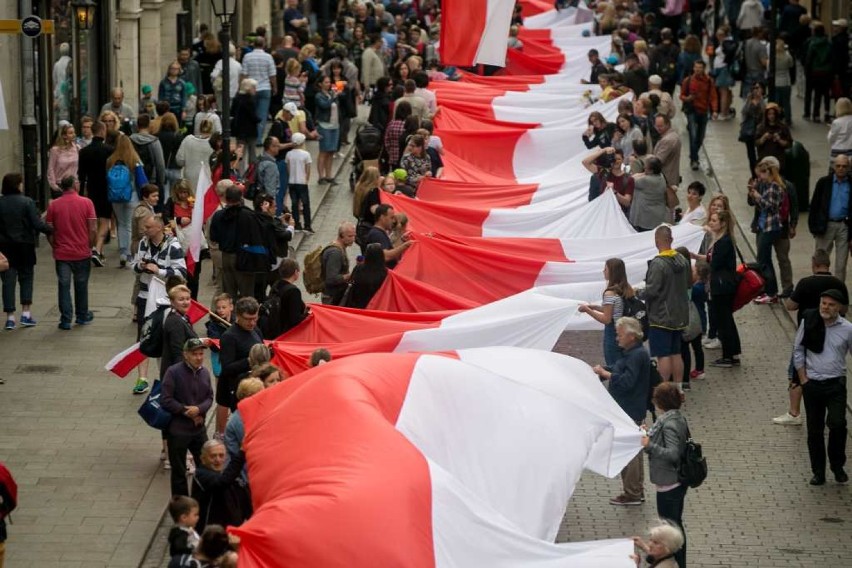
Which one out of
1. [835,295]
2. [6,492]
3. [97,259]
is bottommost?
[97,259]

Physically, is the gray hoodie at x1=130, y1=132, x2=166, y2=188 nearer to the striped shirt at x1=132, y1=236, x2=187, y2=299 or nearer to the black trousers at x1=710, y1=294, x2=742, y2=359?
the striped shirt at x1=132, y1=236, x2=187, y2=299

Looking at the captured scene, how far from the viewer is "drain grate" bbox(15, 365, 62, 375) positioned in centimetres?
1795

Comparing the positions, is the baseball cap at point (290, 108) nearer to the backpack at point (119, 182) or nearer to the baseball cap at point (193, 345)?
the backpack at point (119, 182)

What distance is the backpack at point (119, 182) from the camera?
71.4ft

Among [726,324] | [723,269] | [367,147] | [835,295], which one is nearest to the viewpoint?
[835,295]

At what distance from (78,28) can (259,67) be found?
388 cm

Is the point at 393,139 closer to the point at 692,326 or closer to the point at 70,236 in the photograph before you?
the point at 70,236

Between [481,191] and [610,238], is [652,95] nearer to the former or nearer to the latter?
[481,191]

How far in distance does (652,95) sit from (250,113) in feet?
19.2

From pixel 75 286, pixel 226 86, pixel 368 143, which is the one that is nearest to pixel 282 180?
pixel 368 143

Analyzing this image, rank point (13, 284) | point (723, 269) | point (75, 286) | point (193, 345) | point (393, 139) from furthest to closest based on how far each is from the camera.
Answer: point (393, 139) < point (75, 286) < point (13, 284) < point (723, 269) < point (193, 345)

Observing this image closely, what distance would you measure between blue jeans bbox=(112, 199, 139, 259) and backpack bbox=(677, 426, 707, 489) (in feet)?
35.4

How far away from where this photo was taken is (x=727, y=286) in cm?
1841

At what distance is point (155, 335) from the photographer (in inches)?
594
